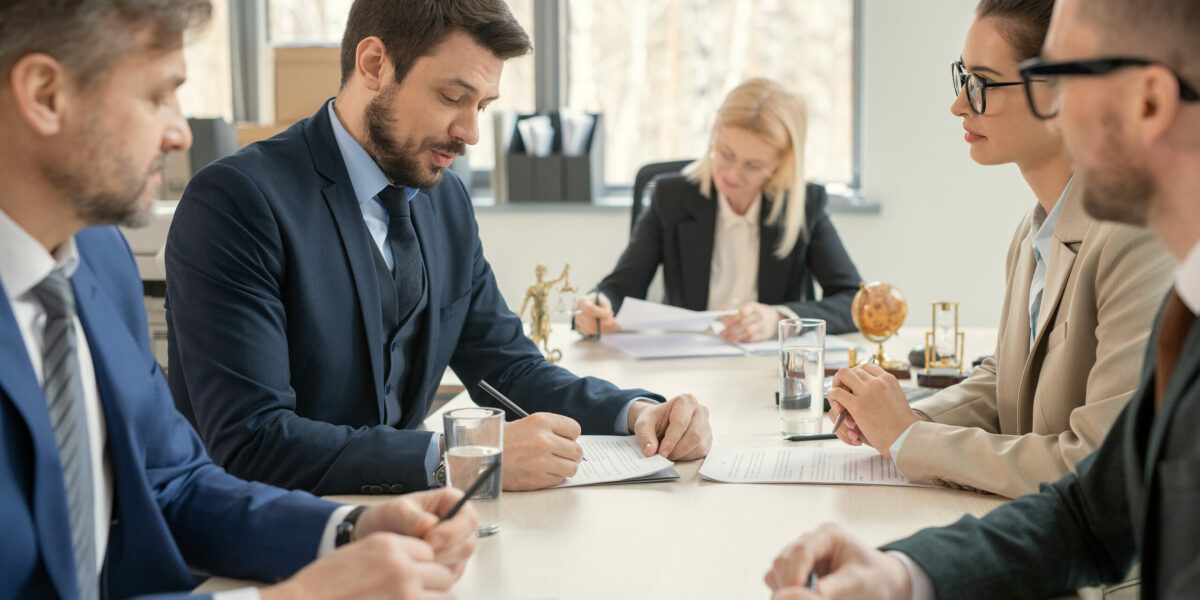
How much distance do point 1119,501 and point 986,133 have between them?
2.84 feet

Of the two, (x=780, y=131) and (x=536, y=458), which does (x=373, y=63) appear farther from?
(x=780, y=131)

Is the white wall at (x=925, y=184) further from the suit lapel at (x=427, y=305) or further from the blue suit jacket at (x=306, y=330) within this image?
the suit lapel at (x=427, y=305)

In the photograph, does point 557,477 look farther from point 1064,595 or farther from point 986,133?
point 986,133

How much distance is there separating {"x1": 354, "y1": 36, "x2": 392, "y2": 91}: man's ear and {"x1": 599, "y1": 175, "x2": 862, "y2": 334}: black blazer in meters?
1.76

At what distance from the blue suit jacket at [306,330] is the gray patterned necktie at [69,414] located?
1.56ft

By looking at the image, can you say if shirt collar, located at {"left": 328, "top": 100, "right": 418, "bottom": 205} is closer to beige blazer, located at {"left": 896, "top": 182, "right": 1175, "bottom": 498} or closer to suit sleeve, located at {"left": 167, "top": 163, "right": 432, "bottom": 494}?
suit sleeve, located at {"left": 167, "top": 163, "right": 432, "bottom": 494}

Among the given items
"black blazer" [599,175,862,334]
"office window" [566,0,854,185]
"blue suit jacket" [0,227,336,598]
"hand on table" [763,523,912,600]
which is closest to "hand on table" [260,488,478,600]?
"blue suit jacket" [0,227,336,598]

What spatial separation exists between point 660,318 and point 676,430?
1.34 meters

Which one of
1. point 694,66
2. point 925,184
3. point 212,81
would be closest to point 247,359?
point 925,184

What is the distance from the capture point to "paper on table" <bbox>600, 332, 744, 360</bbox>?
272 centimetres

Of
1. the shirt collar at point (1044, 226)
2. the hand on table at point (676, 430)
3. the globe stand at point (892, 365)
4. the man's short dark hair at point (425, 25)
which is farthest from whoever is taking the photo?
the globe stand at point (892, 365)

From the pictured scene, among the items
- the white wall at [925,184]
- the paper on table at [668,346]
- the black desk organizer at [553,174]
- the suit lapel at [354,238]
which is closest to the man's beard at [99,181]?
the suit lapel at [354,238]

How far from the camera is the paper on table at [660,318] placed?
302cm

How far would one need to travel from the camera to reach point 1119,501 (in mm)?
1160
